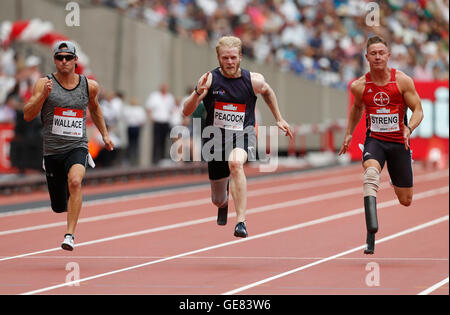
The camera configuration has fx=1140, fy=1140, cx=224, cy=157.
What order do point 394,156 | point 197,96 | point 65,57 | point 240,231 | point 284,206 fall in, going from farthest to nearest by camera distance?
1. point 284,206
2. point 394,156
3. point 240,231
4. point 65,57
5. point 197,96

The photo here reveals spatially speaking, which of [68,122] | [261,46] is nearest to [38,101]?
[68,122]

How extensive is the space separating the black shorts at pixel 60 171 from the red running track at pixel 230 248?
766 mm

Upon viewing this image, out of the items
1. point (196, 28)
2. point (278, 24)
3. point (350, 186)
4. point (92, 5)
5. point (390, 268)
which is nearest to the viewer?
point (390, 268)

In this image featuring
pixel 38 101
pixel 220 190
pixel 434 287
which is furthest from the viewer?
pixel 434 287

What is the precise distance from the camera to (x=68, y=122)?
1066 centimetres

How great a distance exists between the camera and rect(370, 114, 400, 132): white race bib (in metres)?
10.4

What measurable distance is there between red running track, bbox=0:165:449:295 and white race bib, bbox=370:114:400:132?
1.58 metres

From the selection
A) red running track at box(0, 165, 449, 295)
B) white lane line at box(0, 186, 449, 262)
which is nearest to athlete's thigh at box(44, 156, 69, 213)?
red running track at box(0, 165, 449, 295)

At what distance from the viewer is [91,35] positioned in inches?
1078

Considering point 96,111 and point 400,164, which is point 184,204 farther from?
point 400,164

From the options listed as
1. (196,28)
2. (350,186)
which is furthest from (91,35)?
(350,186)

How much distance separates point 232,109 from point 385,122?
142 centimetres

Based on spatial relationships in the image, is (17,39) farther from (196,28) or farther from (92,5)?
(196,28)

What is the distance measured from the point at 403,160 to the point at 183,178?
16.1 meters
